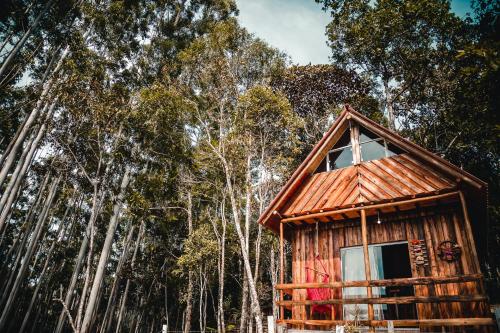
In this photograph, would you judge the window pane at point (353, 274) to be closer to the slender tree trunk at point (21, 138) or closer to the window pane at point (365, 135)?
the window pane at point (365, 135)

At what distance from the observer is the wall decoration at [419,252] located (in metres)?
8.46

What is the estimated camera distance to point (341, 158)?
11547 mm

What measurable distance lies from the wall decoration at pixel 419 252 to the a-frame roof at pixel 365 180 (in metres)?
1.43

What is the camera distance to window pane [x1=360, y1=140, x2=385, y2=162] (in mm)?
10649

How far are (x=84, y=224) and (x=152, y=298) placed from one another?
10826 millimetres

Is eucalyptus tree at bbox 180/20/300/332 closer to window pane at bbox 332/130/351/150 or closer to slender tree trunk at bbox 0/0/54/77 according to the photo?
window pane at bbox 332/130/351/150

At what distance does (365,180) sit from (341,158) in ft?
5.85

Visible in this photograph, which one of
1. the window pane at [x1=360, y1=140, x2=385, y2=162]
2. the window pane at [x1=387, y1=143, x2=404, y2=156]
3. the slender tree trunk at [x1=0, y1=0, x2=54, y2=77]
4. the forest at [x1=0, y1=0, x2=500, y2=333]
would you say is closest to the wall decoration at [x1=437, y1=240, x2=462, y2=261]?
the window pane at [x1=387, y1=143, x2=404, y2=156]

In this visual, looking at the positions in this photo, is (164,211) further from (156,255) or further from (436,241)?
(436,241)

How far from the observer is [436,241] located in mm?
8484

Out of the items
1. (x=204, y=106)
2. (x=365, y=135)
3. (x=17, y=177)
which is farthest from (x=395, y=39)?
(x=17, y=177)

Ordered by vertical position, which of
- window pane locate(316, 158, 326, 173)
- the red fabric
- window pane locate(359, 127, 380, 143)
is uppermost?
window pane locate(359, 127, 380, 143)

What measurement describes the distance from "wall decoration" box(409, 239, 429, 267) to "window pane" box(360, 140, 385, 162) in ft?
10.3

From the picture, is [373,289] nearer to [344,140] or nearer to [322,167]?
[322,167]
